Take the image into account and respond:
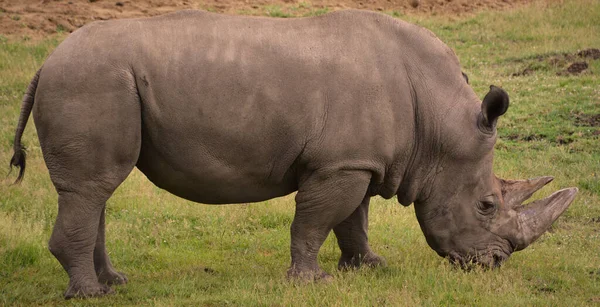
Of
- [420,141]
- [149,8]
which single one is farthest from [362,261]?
[149,8]

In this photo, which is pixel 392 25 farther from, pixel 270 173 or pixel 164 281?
pixel 164 281

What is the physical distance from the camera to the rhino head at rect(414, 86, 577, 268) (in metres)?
7.93

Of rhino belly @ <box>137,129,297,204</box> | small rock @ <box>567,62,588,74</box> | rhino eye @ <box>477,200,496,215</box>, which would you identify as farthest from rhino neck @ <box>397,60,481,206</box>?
small rock @ <box>567,62,588,74</box>

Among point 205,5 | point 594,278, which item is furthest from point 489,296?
point 205,5

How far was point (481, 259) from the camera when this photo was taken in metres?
8.16

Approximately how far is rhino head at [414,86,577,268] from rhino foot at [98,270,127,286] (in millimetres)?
2670

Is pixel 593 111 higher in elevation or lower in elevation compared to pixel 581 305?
lower

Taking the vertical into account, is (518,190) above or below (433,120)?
below

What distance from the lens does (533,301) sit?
7277 mm

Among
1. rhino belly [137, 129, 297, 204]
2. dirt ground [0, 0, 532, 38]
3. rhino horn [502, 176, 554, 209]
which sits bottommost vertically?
dirt ground [0, 0, 532, 38]

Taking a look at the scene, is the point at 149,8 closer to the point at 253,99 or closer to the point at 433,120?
the point at 433,120

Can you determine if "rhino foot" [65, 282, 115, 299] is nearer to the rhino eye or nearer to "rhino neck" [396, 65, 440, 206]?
"rhino neck" [396, 65, 440, 206]

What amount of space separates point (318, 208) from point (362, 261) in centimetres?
119

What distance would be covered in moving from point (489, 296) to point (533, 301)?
34 cm
